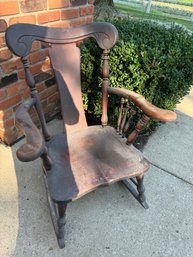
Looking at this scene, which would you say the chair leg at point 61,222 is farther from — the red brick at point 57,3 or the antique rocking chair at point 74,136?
the red brick at point 57,3

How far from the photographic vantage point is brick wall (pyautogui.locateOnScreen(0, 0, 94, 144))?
6.38 feet

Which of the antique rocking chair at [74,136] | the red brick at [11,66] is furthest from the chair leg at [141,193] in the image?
the red brick at [11,66]

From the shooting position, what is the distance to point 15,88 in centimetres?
218

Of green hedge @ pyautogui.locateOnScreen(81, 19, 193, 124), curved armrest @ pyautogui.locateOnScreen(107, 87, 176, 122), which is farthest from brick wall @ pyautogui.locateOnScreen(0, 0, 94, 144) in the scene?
curved armrest @ pyautogui.locateOnScreen(107, 87, 176, 122)

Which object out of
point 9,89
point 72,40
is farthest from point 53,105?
point 72,40

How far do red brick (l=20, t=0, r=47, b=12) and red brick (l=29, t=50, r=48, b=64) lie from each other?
1.15 feet

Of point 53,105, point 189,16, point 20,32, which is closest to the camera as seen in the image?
point 20,32

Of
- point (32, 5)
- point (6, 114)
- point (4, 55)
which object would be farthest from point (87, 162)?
point (32, 5)

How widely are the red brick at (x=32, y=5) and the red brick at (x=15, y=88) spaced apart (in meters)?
0.58

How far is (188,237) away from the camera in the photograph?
1.73 m

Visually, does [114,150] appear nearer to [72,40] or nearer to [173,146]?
[72,40]

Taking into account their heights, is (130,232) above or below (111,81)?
below

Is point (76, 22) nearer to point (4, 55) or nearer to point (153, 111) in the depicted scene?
point (4, 55)

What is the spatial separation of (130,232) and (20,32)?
4.82 feet
